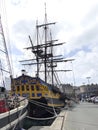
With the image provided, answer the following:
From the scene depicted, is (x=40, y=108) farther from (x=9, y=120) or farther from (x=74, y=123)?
(x=9, y=120)

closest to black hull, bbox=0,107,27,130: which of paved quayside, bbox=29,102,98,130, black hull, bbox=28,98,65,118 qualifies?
paved quayside, bbox=29,102,98,130

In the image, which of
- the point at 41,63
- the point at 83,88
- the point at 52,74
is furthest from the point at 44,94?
the point at 83,88

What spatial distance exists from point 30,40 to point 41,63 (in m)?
4.16

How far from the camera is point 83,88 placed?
16412cm

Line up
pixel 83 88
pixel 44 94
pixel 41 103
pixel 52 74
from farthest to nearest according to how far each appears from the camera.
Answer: pixel 83 88 < pixel 52 74 < pixel 44 94 < pixel 41 103

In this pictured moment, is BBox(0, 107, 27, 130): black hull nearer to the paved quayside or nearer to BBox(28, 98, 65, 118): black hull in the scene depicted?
the paved quayside

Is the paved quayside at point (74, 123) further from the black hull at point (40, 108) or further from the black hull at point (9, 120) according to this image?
the black hull at point (40, 108)

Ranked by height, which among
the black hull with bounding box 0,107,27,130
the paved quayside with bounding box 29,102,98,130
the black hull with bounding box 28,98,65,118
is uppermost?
the black hull with bounding box 28,98,65,118

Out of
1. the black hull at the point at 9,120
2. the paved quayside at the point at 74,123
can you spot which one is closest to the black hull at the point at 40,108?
the paved quayside at the point at 74,123

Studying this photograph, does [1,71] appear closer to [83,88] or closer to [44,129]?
[44,129]

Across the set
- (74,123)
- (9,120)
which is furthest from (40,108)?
(9,120)

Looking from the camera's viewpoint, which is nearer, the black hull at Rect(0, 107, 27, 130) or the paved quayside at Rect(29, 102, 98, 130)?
the black hull at Rect(0, 107, 27, 130)

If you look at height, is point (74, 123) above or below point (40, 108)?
below

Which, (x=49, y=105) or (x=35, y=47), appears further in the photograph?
(x=35, y=47)
